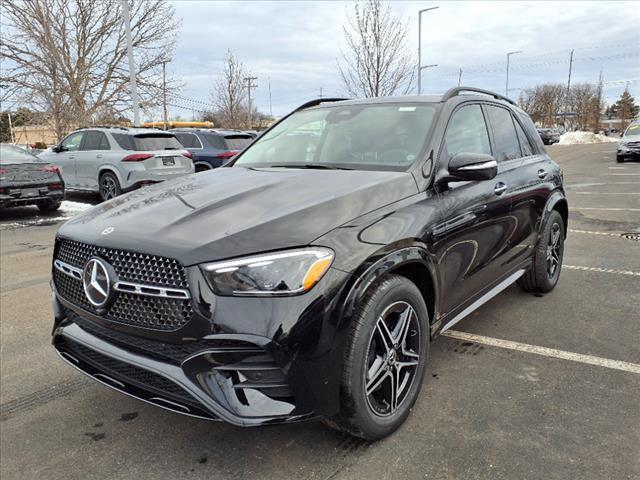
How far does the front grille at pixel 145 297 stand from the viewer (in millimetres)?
2088

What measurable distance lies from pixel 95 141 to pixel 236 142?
12.4ft

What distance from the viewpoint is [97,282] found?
7.55ft

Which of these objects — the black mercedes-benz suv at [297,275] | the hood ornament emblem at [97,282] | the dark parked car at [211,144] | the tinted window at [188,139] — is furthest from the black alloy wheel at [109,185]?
the hood ornament emblem at [97,282]

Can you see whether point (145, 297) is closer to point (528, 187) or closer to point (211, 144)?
point (528, 187)

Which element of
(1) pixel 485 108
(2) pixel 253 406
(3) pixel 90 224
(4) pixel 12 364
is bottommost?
(4) pixel 12 364

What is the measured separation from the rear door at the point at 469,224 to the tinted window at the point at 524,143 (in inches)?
28.8

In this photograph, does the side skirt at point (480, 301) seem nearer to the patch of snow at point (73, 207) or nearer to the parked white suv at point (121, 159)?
the parked white suv at point (121, 159)

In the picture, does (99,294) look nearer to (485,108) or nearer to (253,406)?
(253,406)

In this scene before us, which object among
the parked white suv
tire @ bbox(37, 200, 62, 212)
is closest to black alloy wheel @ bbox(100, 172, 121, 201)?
the parked white suv

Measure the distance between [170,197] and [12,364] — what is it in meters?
1.90

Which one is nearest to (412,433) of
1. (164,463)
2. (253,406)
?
(253,406)

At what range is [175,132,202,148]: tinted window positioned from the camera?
46.6ft

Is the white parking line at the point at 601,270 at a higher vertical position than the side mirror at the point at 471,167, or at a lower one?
lower

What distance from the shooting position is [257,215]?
92.1 inches
